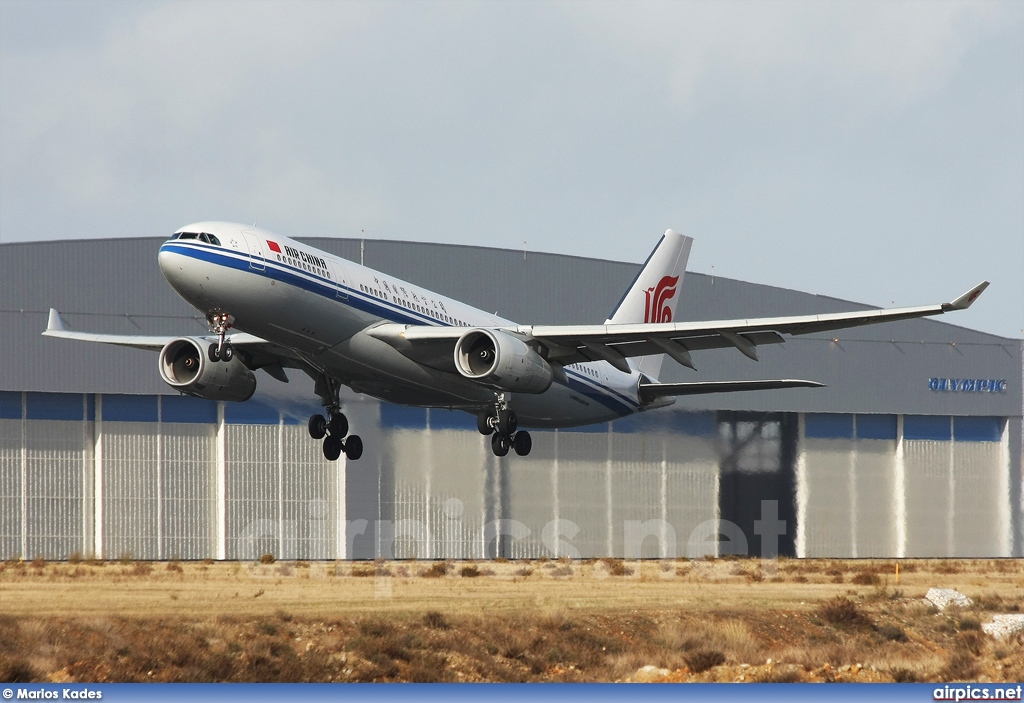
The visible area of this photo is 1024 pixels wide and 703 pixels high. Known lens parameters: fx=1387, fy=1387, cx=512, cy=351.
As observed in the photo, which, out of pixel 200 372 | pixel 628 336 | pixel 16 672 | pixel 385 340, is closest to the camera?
pixel 16 672

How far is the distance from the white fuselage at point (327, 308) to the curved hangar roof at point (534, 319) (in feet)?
61.8

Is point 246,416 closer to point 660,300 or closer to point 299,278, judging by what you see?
point 660,300

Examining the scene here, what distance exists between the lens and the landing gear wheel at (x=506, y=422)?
37312 millimetres

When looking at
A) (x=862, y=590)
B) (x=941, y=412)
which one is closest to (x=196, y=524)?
(x=862, y=590)

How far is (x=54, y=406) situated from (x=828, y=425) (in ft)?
118

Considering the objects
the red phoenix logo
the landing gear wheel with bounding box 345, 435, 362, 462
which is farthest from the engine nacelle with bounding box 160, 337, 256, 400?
the red phoenix logo

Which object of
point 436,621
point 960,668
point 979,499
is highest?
point 979,499

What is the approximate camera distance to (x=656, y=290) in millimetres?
→ 48438

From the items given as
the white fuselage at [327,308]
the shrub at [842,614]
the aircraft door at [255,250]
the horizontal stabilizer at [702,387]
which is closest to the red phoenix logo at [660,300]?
the horizontal stabilizer at [702,387]

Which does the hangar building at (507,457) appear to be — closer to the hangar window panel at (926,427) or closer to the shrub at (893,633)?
the hangar window panel at (926,427)

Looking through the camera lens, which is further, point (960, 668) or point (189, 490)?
point (189, 490)

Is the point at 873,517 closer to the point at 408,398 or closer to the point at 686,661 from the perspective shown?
the point at 686,661

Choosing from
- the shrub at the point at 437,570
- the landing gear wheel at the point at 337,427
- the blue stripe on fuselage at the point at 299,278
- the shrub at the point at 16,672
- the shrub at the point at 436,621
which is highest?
the blue stripe on fuselage at the point at 299,278

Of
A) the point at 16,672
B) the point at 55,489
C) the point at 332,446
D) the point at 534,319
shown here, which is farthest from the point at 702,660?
the point at 55,489
